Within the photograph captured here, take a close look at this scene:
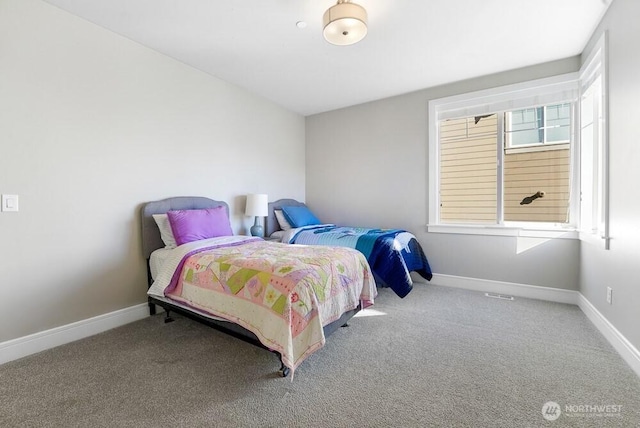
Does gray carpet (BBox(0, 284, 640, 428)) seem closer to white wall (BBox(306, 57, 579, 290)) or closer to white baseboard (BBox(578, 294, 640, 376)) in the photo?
white baseboard (BBox(578, 294, 640, 376))

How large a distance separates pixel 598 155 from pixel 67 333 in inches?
189

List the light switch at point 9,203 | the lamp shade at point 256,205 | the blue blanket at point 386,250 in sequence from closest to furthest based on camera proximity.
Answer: the light switch at point 9,203 < the blue blanket at point 386,250 < the lamp shade at point 256,205

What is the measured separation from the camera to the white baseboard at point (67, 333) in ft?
6.54

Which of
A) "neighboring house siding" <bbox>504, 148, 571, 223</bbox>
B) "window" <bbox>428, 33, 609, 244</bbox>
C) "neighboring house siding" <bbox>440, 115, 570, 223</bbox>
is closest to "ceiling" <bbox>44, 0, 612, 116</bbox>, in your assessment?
"window" <bbox>428, 33, 609, 244</bbox>

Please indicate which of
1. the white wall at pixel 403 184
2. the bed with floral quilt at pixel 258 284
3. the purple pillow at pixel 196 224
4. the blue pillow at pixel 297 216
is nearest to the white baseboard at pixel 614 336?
the white wall at pixel 403 184

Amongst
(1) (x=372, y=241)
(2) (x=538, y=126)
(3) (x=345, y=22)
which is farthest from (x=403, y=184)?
(3) (x=345, y=22)

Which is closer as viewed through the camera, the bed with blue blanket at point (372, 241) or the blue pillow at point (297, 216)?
the bed with blue blanket at point (372, 241)

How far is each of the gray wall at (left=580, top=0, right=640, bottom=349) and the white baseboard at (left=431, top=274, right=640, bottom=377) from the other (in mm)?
71

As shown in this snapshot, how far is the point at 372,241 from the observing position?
10.2 ft

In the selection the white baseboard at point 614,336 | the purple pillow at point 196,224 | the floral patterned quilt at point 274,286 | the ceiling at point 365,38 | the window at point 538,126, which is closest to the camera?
the floral patterned quilt at point 274,286

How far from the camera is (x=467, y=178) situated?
3.68 m

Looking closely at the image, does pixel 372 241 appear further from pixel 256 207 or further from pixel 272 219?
pixel 272 219

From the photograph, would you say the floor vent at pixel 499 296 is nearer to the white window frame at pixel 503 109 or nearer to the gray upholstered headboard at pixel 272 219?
the white window frame at pixel 503 109

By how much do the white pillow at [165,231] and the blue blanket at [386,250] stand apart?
4.52 ft
